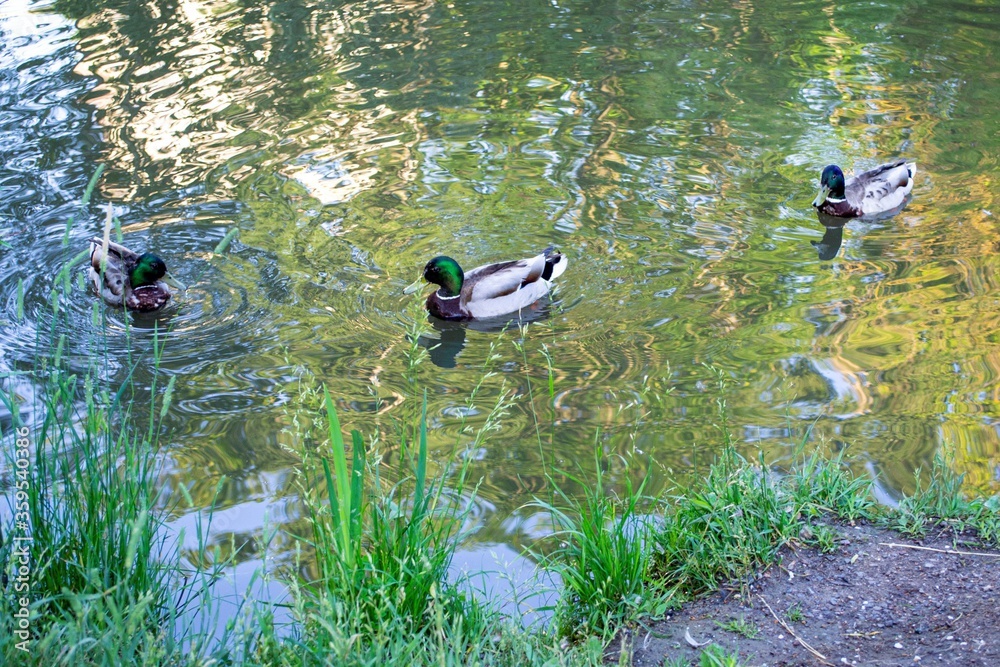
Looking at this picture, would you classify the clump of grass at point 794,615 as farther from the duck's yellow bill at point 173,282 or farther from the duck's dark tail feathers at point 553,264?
the duck's yellow bill at point 173,282

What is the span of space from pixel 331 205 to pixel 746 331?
3557 mm

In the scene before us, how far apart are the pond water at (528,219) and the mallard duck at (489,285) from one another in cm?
20

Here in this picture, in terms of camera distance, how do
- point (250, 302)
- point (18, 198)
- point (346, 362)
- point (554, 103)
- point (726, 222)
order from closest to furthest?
point (346, 362) < point (250, 302) < point (726, 222) < point (18, 198) < point (554, 103)

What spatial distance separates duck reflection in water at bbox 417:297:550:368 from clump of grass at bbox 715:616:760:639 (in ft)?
11.2

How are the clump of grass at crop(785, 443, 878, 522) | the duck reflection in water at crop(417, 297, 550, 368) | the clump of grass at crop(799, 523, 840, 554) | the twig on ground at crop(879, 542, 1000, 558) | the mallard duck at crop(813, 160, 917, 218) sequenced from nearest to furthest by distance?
the twig on ground at crop(879, 542, 1000, 558) < the clump of grass at crop(799, 523, 840, 554) < the clump of grass at crop(785, 443, 878, 522) < the duck reflection in water at crop(417, 297, 550, 368) < the mallard duck at crop(813, 160, 917, 218)

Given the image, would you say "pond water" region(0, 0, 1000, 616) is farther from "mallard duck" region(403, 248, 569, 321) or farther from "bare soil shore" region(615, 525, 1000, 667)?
"bare soil shore" region(615, 525, 1000, 667)

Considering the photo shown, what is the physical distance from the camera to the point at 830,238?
8023mm

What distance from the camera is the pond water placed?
5.61 meters

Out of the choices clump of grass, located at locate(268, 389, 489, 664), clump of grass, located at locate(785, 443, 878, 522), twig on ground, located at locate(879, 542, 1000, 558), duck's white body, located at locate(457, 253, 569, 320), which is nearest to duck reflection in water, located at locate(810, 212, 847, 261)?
duck's white body, located at locate(457, 253, 569, 320)

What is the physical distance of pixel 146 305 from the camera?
7.20m

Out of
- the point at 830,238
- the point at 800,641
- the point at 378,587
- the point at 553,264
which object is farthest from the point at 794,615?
the point at 830,238

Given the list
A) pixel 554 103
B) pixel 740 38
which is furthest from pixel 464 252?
pixel 740 38

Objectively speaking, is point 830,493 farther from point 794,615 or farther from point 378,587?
point 378,587

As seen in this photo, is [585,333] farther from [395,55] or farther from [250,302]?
[395,55]
